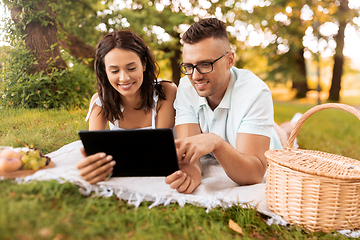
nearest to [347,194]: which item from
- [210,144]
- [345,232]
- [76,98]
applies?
[345,232]

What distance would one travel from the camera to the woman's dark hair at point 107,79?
8.18 ft

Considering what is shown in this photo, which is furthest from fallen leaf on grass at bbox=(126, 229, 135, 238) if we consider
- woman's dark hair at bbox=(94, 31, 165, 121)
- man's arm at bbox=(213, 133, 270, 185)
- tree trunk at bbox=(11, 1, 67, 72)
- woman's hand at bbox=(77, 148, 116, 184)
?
tree trunk at bbox=(11, 1, 67, 72)

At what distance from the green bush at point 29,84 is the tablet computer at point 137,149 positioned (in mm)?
816

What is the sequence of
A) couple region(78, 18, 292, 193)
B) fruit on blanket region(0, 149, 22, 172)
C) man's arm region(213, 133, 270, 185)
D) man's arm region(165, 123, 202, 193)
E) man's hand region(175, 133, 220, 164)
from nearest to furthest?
fruit on blanket region(0, 149, 22, 172) < man's hand region(175, 133, 220, 164) < man's arm region(165, 123, 202, 193) < man's arm region(213, 133, 270, 185) < couple region(78, 18, 292, 193)

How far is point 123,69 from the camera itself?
2369 millimetres

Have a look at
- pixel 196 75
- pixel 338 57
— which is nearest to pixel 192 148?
pixel 196 75

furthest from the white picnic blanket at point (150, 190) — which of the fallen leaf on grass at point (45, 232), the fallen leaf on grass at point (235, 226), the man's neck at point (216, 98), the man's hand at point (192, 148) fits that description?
the man's neck at point (216, 98)

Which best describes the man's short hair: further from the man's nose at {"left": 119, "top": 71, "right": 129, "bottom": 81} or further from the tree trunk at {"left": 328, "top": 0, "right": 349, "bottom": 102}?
the tree trunk at {"left": 328, "top": 0, "right": 349, "bottom": 102}

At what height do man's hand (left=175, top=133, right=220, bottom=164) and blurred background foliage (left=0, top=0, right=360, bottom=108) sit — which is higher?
blurred background foliage (left=0, top=0, right=360, bottom=108)

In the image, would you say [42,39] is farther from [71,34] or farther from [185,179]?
[185,179]

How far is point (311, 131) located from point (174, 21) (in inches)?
155

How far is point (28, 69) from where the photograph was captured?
87.0 inches

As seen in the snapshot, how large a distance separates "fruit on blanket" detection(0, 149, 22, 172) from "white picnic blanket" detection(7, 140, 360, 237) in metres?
0.09

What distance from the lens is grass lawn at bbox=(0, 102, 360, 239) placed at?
125 cm
